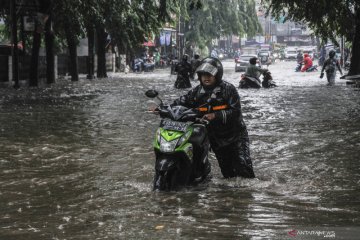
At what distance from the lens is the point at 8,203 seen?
700cm

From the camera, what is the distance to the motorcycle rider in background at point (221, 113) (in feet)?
24.2

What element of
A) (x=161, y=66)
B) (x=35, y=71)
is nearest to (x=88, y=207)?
(x=35, y=71)

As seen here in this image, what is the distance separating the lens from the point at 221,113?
289 inches

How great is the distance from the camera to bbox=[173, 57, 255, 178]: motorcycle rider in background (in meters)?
7.38

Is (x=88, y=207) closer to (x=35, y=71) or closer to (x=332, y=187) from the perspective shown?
(x=332, y=187)

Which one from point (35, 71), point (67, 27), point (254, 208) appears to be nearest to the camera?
point (254, 208)

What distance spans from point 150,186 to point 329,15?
21496 millimetres

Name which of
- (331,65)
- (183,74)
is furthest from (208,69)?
(331,65)

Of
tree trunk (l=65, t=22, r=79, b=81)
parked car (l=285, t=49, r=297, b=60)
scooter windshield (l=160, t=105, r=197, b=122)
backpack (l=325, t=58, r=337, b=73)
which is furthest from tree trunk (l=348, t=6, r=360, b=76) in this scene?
parked car (l=285, t=49, r=297, b=60)

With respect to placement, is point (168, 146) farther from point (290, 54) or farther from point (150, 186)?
point (290, 54)

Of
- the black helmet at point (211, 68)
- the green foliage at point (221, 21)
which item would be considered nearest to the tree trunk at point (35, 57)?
the black helmet at point (211, 68)

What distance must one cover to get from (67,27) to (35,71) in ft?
11.4

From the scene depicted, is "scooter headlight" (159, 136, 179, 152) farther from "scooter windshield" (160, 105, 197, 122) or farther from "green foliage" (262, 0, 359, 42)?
"green foliage" (262, 0, 359, 42)

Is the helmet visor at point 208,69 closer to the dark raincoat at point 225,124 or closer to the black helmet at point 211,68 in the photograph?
the black helmet at point 211,68
